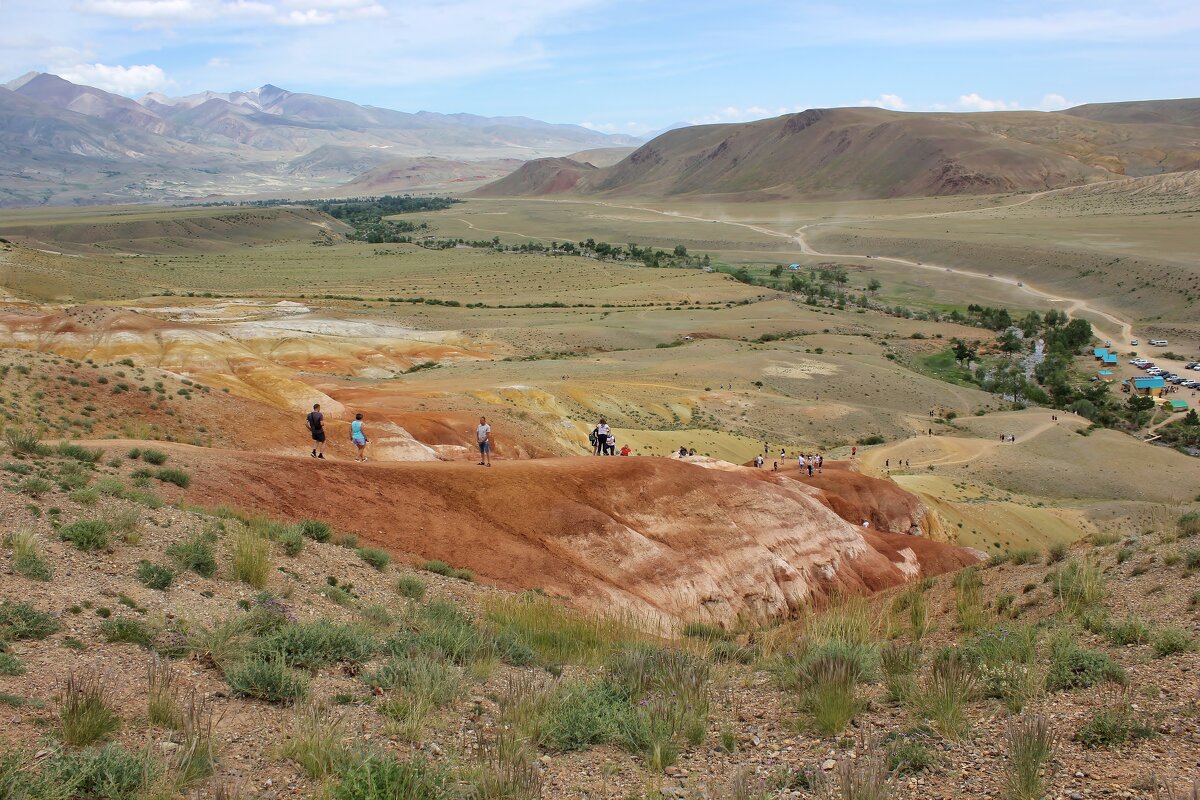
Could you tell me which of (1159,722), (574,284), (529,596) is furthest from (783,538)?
(574,284)

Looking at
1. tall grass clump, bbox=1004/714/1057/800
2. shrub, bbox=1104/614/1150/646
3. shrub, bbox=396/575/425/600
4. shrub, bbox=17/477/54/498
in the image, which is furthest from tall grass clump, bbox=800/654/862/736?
shrub, bbox=17/477/54/498

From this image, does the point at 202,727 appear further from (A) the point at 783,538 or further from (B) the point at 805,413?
(B) the point at 805,413

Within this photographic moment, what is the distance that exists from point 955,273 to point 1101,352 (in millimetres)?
48214

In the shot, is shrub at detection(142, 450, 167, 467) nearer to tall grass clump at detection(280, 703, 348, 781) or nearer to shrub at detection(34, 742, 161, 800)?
tall grass clump at detection(280, 703, 348, 781)

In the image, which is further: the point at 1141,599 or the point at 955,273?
the point at 955,273

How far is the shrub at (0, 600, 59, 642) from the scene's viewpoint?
816 cm

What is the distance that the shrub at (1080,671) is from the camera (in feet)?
27.9

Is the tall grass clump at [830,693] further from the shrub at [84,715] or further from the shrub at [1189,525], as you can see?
the shrub at [1189,525]

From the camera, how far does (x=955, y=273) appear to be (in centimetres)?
12662

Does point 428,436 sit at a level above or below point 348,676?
below

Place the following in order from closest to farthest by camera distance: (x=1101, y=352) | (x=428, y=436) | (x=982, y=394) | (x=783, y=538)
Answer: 1. (x=783, y=538)
2. (x=428, y=436)
3. (x=982, y=394)
4. (x=1101, y=352)

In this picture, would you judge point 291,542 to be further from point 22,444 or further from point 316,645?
point 22,444

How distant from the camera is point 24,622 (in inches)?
328

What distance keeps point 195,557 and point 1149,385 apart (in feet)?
255
